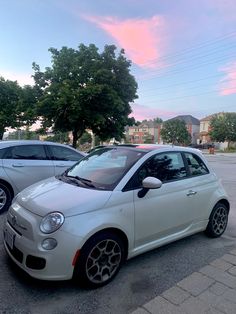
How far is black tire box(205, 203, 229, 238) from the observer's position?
15.1 feet

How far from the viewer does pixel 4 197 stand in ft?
19.1

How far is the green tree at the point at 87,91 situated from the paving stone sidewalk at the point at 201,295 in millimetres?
Answer: 12477

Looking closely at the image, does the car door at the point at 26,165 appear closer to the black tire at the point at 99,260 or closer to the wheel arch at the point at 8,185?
the wheel arch at the point at 8,185

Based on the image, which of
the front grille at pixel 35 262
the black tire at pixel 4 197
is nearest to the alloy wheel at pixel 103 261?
the front grille at pixel 35 262

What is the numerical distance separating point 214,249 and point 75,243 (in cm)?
236

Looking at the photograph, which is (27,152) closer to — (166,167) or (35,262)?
(166,167)

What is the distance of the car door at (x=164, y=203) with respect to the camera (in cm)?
353

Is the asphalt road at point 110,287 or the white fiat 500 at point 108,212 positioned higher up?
the white fiat 500 at point 108,212

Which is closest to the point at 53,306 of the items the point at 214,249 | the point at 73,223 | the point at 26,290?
the point at 26,290

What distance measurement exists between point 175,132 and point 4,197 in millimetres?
64723

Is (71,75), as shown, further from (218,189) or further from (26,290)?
(26,290)

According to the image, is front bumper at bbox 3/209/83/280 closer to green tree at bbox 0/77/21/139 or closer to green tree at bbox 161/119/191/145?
green tree at bbox 0/77/21/139

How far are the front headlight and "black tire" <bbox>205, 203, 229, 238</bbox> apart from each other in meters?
2.64

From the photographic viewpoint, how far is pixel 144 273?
3.48 metres
